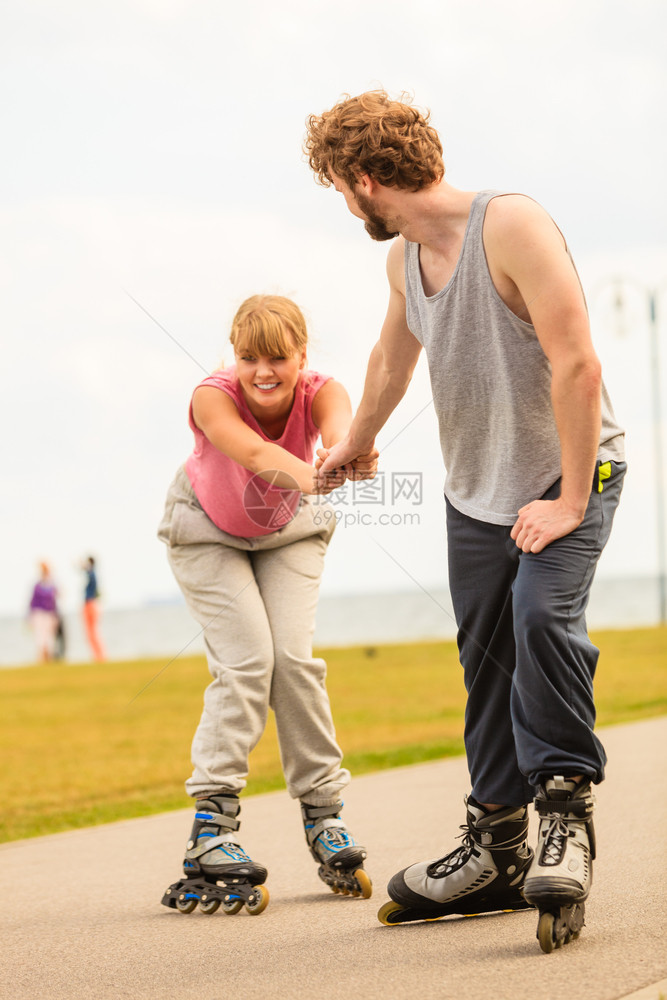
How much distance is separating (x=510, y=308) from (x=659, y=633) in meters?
14.3

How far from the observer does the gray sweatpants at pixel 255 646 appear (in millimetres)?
3217

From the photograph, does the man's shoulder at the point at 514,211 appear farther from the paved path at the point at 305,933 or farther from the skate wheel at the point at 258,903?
the skate wheel at the point at 258,903

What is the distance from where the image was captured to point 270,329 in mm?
3236

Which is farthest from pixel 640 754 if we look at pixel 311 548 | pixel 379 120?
pixel 379 120

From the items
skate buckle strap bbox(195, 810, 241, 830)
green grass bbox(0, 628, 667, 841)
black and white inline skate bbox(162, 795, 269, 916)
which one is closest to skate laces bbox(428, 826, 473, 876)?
black and white inline skate bbox(162, 795, 269, 916)

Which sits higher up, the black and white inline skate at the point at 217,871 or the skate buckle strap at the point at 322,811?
the skate buckle strap at the point at 322,811

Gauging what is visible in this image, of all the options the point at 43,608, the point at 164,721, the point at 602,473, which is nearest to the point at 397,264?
the point at 602,473

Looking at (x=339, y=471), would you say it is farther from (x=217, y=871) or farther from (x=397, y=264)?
(x=217, y=871)

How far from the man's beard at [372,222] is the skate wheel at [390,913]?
5.16 feet

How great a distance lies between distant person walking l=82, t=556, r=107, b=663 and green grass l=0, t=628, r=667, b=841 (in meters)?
1.84

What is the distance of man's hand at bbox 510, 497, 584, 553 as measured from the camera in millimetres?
2449

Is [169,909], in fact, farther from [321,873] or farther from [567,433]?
[567,433]

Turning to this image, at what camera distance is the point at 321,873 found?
3.22 meters

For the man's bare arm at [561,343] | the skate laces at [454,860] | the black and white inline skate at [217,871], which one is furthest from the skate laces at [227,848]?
the man's bare arm at [561,343]
